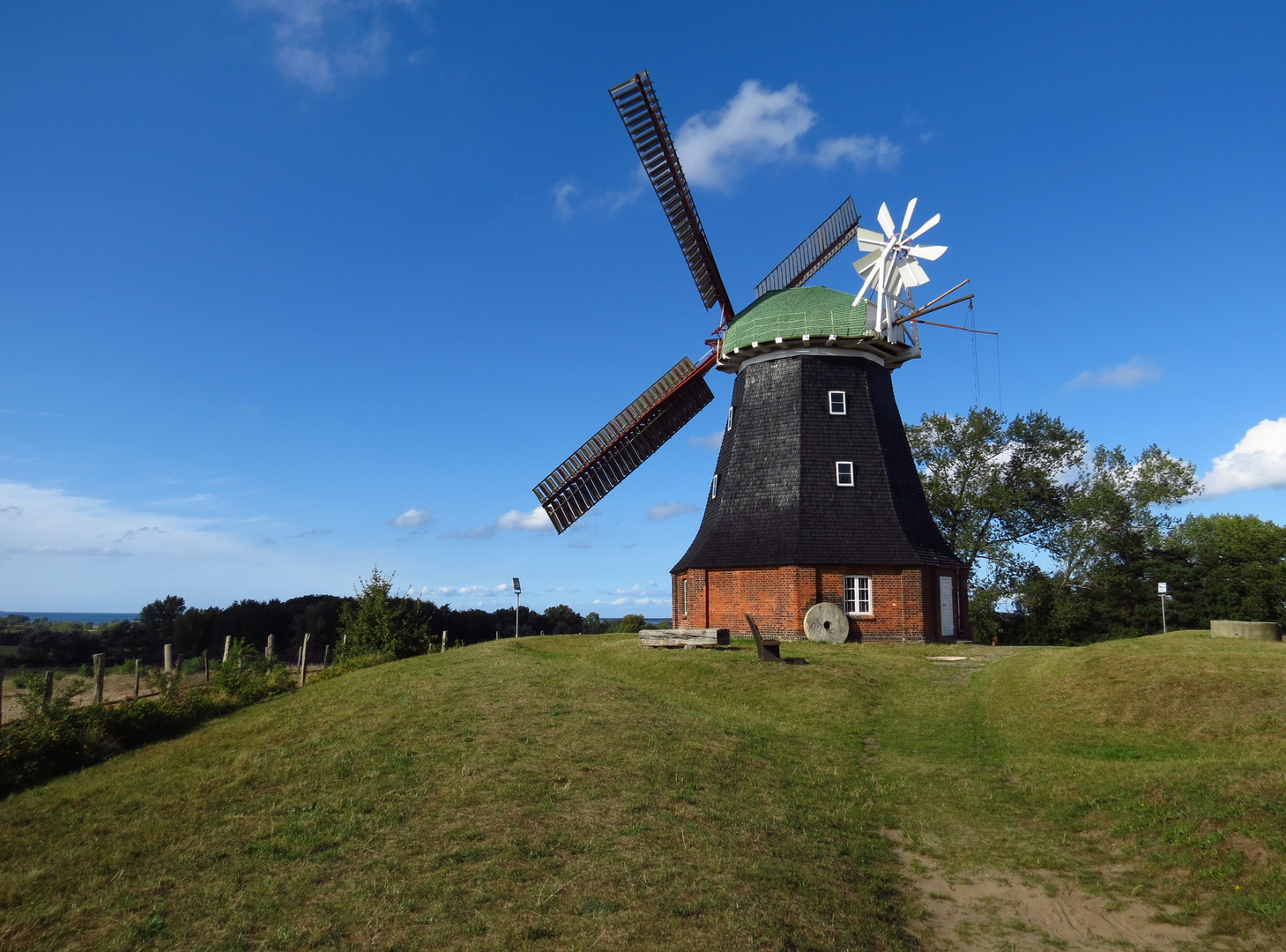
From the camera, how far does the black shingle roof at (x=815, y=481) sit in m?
27.1

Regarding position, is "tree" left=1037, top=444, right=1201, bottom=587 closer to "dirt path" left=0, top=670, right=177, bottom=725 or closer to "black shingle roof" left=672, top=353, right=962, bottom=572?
"black shingle roof" left=672, top=353, right=962, bottom=572

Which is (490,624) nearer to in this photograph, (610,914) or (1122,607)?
(1122,607)

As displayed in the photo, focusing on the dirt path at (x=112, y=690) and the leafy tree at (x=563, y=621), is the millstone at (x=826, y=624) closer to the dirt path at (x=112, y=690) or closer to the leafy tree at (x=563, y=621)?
the dirt path at (x=112, y=690)

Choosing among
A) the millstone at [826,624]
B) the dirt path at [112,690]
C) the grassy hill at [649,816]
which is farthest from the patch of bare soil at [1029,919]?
the dirt path at [112,690]

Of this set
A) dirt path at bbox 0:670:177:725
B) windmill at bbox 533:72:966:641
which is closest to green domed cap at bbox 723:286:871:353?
windmill at bbox 533:72:966:641

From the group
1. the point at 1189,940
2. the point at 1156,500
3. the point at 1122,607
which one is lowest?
the point at 1189,940

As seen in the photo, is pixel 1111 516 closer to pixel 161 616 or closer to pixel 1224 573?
pixel 1224 573

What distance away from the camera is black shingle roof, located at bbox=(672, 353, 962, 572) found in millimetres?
27078

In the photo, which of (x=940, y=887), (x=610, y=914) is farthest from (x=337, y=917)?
(x=940, y=887)

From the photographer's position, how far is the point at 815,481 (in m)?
27.9

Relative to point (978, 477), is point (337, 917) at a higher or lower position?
lower

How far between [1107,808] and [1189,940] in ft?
11.7

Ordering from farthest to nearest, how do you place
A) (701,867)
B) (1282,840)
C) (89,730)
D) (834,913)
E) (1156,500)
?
(1156,500)
(89,730)
(1282,840)
(701,867)
(834,913)

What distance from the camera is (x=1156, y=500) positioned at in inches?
1690
